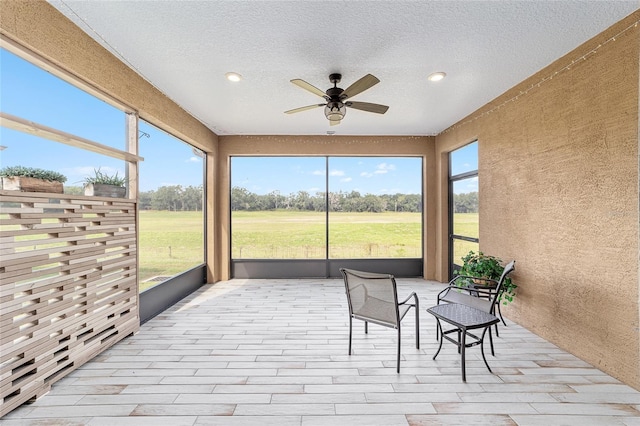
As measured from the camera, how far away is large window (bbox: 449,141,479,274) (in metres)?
4.50

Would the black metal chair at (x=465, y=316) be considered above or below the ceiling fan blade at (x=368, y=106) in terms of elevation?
below

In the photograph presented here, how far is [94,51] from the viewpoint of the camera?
248 cm

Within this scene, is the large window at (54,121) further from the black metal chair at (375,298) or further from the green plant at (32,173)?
the black metal chair at (375,298)

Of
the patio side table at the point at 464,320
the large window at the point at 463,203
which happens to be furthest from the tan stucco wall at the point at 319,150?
the patio side table at the point at 464,320

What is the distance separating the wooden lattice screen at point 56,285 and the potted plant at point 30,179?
0.08 metres

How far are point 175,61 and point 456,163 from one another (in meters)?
4.60

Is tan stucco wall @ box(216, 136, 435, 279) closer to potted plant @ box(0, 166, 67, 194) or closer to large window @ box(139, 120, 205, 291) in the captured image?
large window @ box(139, 120, 205, 291)

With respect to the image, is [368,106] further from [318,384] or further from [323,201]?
[323,201]

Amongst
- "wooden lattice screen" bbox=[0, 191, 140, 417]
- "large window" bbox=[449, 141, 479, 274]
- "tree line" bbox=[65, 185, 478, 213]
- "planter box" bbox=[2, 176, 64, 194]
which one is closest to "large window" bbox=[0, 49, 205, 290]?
"planter box" bbox=[2, 176, 64, 194]

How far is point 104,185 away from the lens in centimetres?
275

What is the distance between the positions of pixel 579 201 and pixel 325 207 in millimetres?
3925

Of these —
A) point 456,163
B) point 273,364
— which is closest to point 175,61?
point 273,364

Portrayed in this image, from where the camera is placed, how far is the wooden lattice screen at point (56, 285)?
1.88 m

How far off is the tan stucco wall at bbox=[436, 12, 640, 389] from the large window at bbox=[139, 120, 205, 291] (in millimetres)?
4489
